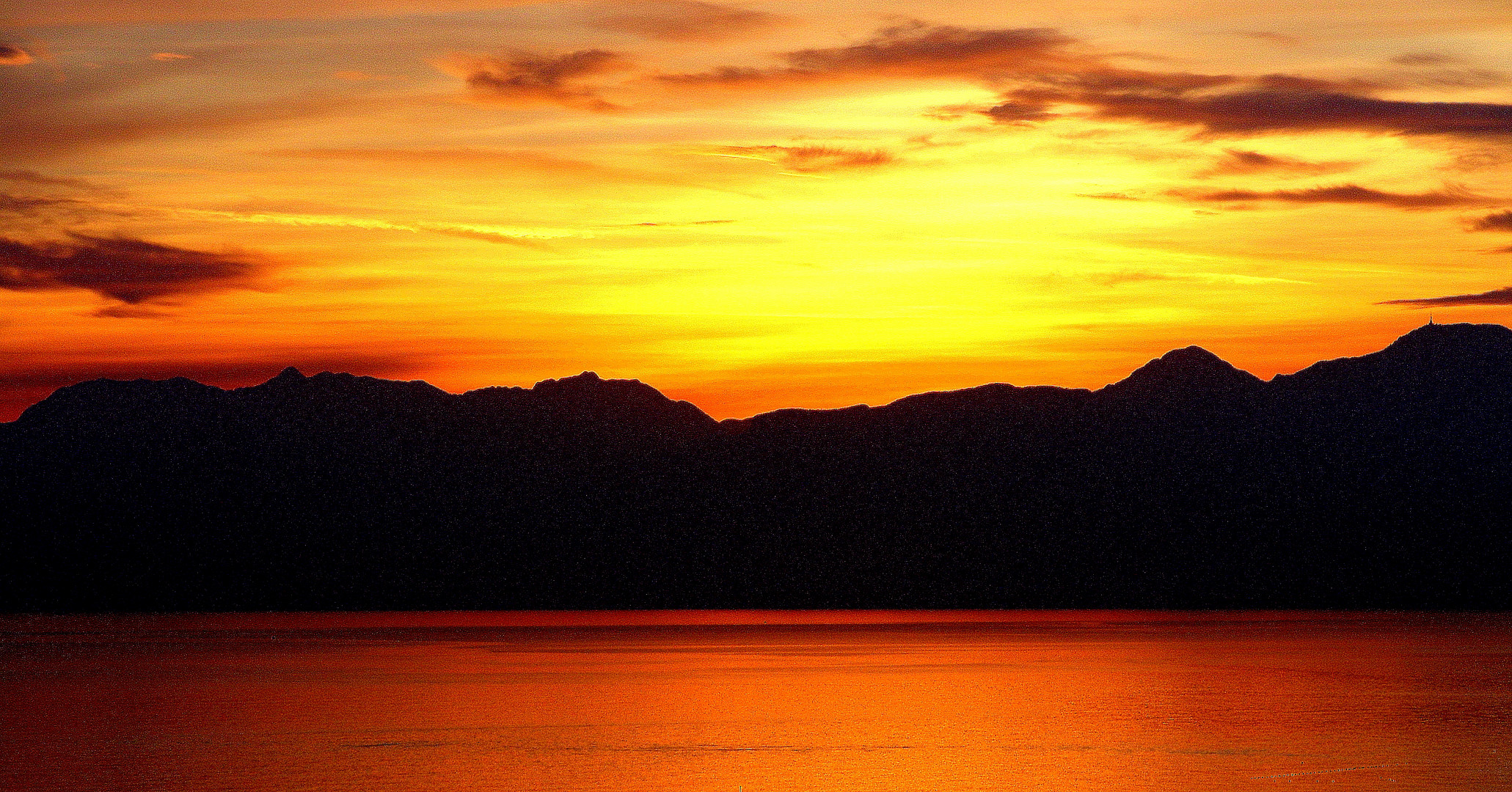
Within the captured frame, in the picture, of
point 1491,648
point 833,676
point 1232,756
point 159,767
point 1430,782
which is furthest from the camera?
point 1491,648

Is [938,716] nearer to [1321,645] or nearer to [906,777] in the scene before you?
[906,777]

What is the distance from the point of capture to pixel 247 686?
10112cm

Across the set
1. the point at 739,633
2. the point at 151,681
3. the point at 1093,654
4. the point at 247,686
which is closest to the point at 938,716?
the point at 247,686

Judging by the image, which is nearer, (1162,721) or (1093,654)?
(1162,721)

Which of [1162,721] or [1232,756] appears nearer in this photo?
[1232,756]

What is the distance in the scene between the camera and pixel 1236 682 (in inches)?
4181

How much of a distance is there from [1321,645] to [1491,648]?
15711 millimetres

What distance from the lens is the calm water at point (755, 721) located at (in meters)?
53.8

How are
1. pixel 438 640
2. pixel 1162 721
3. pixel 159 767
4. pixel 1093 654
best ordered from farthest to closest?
1. pixel 438 640
2. pixel 1093 654
3. pixel 1162 721
4. pixel 159 767

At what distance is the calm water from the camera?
53.8 meters

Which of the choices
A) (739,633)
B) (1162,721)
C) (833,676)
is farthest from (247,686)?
(739,633)

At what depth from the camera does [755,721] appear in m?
76.2

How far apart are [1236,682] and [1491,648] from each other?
217 feet

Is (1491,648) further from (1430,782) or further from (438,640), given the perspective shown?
(1430,782)
